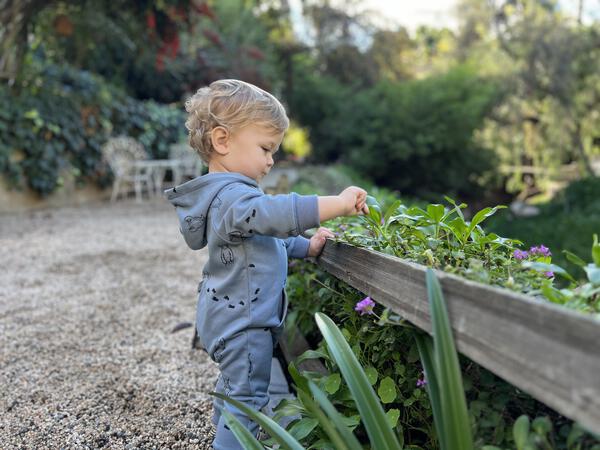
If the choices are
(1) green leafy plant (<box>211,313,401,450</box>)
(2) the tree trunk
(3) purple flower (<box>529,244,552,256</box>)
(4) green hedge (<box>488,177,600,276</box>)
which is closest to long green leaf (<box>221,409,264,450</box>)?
(1) green leafy plant (<box>211,313,401,450</box>)

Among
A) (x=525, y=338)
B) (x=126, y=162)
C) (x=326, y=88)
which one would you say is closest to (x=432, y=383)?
(x=525, y=338)

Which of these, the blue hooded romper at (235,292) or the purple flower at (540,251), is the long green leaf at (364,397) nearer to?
the blue hooded romper at (235,292)

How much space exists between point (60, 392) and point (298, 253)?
1274mm

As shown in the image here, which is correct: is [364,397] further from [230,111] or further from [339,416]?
[230,111]

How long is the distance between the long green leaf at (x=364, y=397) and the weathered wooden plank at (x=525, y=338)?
166mm

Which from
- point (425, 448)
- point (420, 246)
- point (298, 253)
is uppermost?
point (420, 246)

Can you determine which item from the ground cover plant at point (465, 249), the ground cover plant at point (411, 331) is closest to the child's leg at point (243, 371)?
the ground cover plant at point (411, 331)

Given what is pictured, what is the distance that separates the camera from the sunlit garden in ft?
3.59

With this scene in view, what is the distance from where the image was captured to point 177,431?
6.86 feet

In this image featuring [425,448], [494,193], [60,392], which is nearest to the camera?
[425,448]

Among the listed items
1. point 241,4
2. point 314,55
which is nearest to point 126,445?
point 241,4

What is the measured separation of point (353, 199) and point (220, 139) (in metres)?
0.46

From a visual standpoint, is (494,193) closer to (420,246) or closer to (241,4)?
(241,4)

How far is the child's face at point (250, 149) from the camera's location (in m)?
1.74
